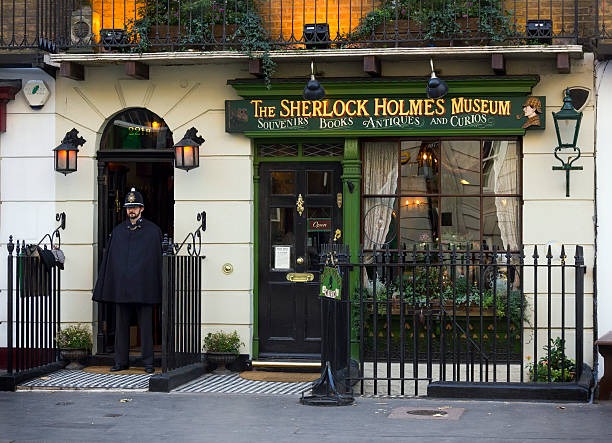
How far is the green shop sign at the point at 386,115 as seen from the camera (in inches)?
547

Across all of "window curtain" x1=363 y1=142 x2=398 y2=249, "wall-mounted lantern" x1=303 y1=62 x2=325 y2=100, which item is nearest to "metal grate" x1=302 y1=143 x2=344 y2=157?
"window curtain" x1=363 y1=142 x2=398 y2=249

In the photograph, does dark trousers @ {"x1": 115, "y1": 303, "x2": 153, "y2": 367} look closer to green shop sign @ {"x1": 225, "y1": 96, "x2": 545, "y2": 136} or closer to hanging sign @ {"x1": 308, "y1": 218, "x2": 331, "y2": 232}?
hanging sign @ {"x1": 308, "y1": 218, "x2": 331, "y2": 232}

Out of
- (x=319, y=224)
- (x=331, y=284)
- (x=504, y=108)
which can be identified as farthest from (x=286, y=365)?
(x=504, y=108)

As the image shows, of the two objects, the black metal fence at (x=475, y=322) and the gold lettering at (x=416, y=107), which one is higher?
the gold lettering at (x=416, y=107)

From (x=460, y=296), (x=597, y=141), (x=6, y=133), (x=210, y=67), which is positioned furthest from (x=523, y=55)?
(x=6, y=133)

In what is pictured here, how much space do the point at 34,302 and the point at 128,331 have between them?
1.34m

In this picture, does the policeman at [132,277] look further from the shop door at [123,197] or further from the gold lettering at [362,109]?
the gold lettering at [362,109]

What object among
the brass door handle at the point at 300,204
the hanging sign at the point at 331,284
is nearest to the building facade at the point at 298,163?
the brass door handle at the point at 300,204

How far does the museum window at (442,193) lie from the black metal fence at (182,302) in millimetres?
2152

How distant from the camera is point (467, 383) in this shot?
39.2ft

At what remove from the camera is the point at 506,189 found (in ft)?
46.6

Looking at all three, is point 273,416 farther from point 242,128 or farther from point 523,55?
point 523,55

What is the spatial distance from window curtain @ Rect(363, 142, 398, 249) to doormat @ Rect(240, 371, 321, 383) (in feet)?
5.74

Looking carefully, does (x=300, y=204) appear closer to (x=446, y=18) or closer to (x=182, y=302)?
(x=182, y=302)
